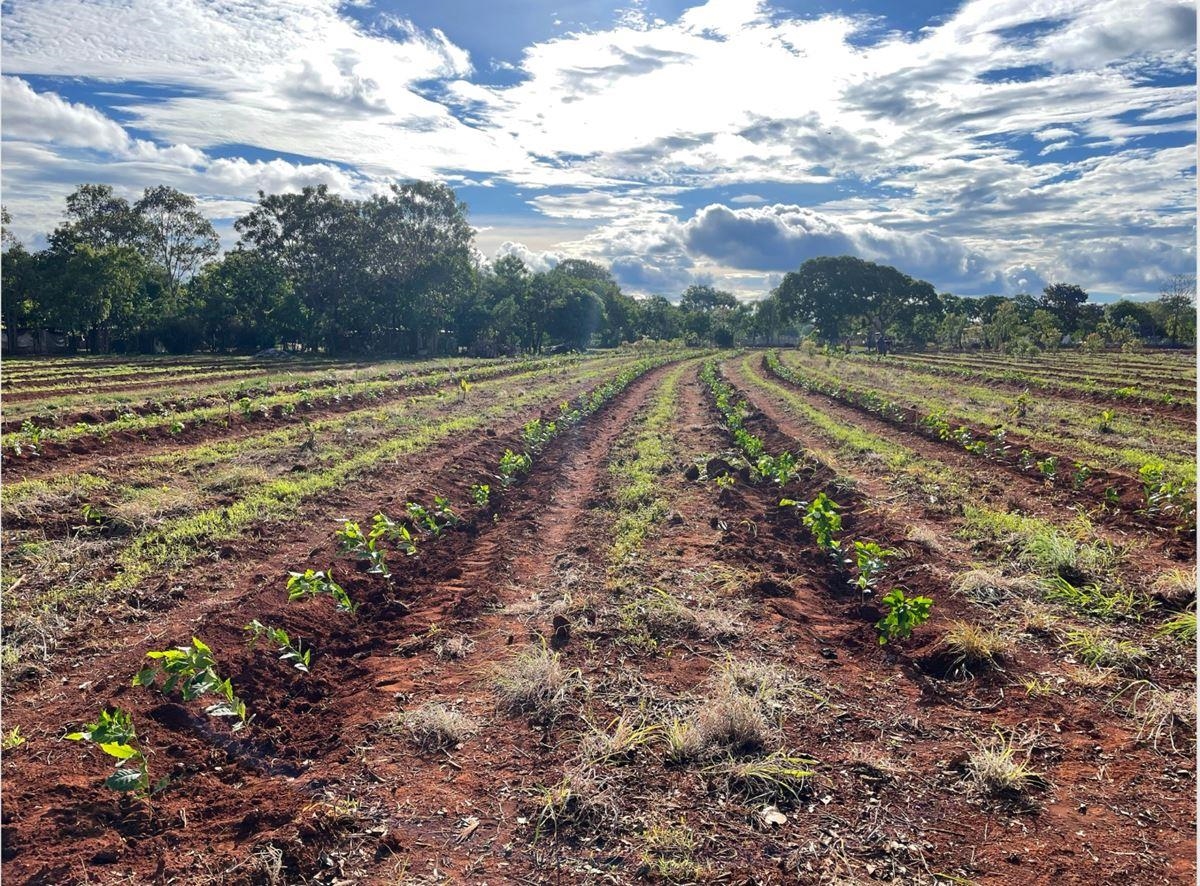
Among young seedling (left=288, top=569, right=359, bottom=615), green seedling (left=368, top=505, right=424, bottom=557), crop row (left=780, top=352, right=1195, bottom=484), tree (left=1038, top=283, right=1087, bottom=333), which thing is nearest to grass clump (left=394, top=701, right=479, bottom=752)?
young seedling (left=288, top=569, right=359, bottom=615)

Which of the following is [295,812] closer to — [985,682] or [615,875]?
[615,875]

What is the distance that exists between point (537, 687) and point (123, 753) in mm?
2528

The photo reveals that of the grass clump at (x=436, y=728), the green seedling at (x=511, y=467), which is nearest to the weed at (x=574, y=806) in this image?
the grass clump at (x=436, y=728)

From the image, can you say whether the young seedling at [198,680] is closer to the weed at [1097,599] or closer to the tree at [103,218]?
the weed at [1097,599]

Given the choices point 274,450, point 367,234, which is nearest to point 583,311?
point 367,234

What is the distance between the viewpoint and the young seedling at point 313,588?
20.5 feet

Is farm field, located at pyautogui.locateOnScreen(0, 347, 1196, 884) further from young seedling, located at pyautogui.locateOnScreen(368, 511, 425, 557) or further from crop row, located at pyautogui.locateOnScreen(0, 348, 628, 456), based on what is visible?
crop row, located at pyautogui.locateOnScreen(0, 348, 628, 456)

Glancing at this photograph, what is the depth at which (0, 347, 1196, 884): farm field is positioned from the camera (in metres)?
3.80

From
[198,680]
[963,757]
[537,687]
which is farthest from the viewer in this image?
[537,687]

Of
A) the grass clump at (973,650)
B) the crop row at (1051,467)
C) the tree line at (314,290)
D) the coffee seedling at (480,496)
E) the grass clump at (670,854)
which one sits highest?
the tree line at (314,290)

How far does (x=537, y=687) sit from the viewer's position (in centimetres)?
521

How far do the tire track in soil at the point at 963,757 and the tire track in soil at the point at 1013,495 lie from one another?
328 cm

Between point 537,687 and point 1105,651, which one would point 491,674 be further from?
point 1105,651

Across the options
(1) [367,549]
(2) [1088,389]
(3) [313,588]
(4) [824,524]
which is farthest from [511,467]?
(2) [1088,389]
